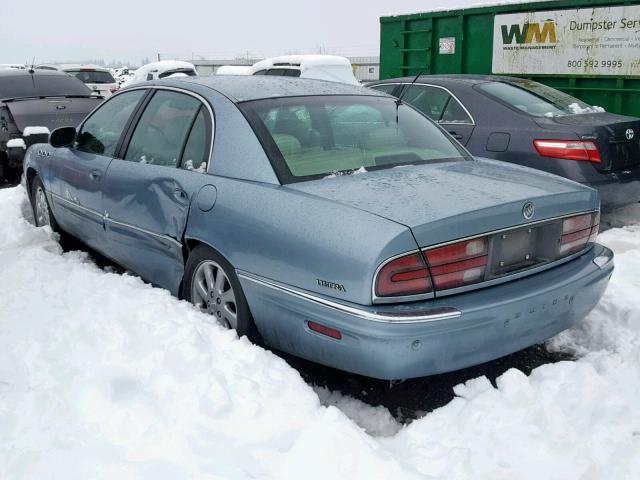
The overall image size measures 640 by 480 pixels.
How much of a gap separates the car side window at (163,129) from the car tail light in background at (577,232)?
81.4 inches

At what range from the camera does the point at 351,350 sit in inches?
108

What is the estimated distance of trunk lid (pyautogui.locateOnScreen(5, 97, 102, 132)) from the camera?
28.5 ft

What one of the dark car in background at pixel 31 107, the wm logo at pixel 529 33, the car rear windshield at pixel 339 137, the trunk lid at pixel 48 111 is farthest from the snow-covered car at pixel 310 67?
the car rear windshield at pixel 339 137

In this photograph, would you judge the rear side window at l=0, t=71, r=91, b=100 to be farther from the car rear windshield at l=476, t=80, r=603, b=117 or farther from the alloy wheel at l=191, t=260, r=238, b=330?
the alloy wheel at l=191, t=260, r=238, b=330

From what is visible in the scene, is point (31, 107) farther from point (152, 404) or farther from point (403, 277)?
point (403, 277)

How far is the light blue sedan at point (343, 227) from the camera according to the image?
2.71 metres

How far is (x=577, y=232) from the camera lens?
3305 mm

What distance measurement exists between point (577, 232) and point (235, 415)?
185 cm

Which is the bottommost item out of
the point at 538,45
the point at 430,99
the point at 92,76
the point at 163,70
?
the point at 92,76

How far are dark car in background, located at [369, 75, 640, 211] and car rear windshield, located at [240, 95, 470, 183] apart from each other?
5.85ft

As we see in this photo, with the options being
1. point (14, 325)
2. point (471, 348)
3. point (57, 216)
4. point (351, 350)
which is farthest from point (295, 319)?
point (57, 216)

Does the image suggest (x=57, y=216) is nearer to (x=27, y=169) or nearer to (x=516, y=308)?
(x=27, y=169)

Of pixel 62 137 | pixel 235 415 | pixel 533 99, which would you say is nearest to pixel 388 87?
pixel 533 99

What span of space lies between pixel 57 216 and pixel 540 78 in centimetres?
725
